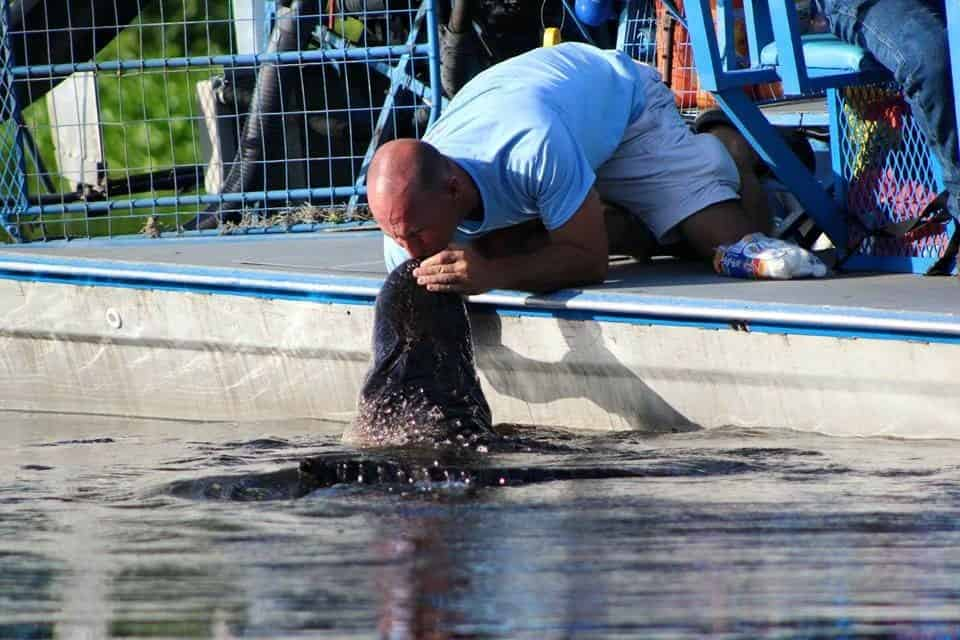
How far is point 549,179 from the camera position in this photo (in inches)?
195

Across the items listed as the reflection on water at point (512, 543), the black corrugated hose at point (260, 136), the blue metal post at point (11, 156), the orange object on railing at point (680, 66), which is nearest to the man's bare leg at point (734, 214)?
the reflection on water at point (512, 543)

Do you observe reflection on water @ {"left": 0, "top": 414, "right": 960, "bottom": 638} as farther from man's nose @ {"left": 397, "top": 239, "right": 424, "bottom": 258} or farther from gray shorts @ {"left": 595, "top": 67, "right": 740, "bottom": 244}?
gray shorts @ {"left": 595, "top": 67, "right": 740, "bottom": 244}

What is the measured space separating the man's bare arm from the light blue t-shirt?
0.20 ft

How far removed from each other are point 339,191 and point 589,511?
3304 mm

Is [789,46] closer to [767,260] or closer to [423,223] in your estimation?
[767,260]

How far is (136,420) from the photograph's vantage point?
6.06m

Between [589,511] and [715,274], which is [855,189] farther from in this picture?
[589,511]

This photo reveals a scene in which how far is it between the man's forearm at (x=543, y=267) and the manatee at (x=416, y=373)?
6.7 inches

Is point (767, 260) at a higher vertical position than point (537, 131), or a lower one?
lower

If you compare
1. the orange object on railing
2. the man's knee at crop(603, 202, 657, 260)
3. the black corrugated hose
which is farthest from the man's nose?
the orange object on railing

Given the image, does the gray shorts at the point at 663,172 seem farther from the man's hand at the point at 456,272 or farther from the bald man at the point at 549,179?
the man's hand at the point at 456,272

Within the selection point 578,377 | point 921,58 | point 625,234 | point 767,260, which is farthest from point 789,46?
point 578,377

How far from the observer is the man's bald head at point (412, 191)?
478cm

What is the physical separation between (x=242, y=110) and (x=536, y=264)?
2.82m
